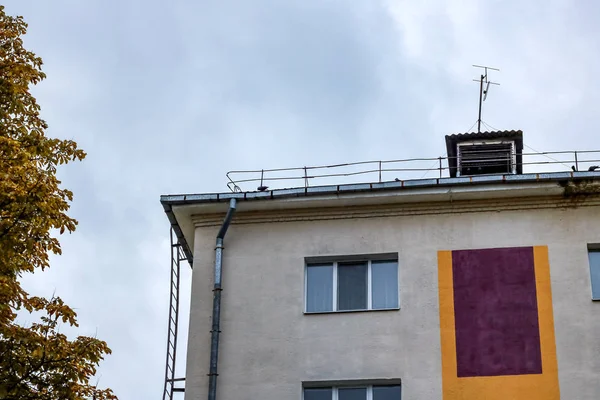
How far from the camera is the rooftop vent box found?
22719 millimetres

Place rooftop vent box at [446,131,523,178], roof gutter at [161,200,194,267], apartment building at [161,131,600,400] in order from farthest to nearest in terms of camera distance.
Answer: rooftop vent box at [446,131,523,178] → roof gutter at [161,200,194,267] → apartment building at [161,131,600,400]

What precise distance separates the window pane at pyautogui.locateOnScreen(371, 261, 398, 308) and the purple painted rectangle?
1194mm

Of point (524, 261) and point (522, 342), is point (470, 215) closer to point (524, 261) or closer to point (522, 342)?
point (524, 261)

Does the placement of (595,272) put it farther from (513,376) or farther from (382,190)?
Result: (382,190)

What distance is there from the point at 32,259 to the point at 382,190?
7172mm

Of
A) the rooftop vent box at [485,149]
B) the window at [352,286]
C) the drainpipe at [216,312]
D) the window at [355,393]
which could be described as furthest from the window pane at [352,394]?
the rooftop vent box at [485,149]

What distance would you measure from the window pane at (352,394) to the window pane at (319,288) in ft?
5.56

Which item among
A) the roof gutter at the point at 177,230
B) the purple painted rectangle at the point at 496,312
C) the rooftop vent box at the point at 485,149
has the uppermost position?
the rooftop vent box at the point at 485,149

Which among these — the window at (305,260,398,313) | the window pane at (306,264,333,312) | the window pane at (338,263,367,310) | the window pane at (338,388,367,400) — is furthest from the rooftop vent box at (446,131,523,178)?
the window pane at (338,388,367,400)

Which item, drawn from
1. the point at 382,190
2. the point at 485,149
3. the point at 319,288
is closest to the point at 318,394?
the point at 319,288

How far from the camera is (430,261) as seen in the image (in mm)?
19484

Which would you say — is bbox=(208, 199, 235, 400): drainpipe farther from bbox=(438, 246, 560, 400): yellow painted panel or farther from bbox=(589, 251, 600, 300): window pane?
bbox=(589, 251, 600, 300): window pane

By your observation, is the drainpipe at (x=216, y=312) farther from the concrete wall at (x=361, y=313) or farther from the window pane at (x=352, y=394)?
the window pane at (x=352, y=394)

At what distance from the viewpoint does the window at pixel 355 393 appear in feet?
60.4
